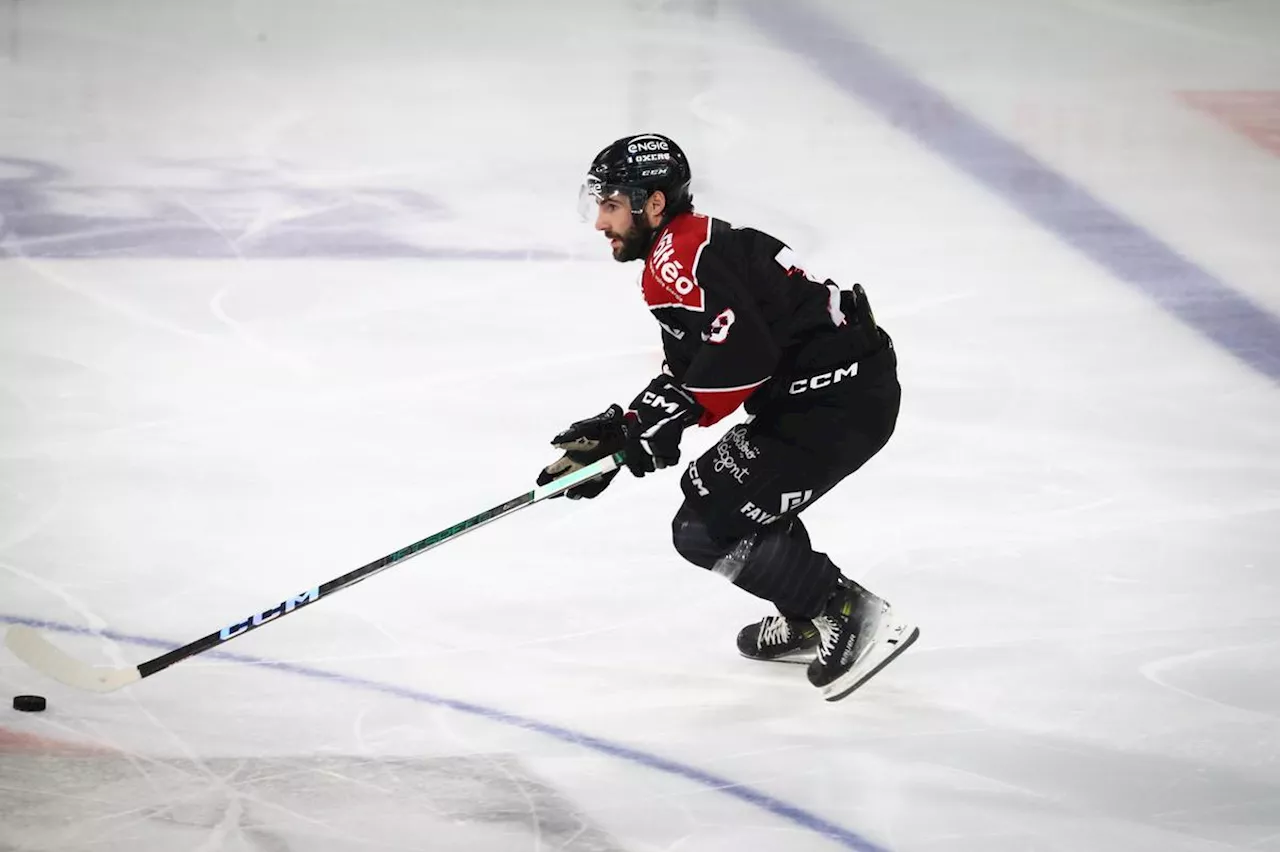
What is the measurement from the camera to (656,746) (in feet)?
10.2

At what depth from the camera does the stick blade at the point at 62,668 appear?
3053mm

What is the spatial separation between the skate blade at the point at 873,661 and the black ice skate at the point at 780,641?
146 millimetres

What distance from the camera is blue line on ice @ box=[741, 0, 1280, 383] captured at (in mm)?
5020

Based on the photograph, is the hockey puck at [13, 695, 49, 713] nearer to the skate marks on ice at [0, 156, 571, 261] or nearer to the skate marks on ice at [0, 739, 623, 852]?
the skate marks on ice at [0, 739, 623, 852]

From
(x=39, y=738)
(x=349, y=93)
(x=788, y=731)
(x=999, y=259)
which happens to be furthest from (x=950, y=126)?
(x=39, y=738)

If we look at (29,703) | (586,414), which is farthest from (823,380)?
(29,703)

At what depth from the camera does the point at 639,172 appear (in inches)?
119

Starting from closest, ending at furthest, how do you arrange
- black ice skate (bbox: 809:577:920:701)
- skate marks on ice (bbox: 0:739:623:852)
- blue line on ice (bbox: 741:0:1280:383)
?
skate marks on ice (bbox: 0:739:623:852)
black ice skate (bbox: 809:577:920:701)
blue line on ice (bbox: 741:0:1280:383)

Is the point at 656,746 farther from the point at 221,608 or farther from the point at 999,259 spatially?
the point at 999,259

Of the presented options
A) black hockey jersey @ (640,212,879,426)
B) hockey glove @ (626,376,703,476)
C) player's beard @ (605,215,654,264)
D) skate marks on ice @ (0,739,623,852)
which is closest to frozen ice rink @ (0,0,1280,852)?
skate marks on ice @ (0,739,623,852)

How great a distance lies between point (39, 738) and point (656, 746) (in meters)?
1.05

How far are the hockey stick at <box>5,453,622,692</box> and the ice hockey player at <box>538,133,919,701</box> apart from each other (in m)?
0.05

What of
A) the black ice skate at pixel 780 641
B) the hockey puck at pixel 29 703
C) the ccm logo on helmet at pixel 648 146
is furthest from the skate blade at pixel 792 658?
the hockey puck at pixel 29 703

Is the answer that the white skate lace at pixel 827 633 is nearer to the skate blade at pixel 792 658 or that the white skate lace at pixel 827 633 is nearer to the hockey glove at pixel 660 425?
the skate blade at pixel 792 658
